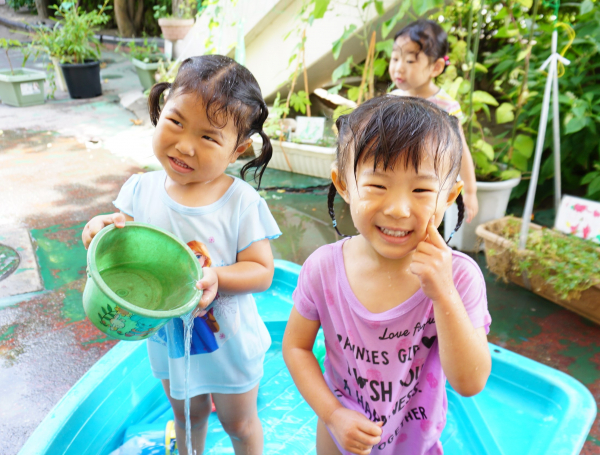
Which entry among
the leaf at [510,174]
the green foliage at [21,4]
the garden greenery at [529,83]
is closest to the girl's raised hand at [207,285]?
the garden greenery at [529,83]

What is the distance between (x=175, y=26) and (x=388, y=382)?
7.25 meters

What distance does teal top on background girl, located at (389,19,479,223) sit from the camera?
8.71ft

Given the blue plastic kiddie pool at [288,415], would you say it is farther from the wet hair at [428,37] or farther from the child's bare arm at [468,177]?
the wet hair at [428,37]

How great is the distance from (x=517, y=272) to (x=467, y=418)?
1.18 meters

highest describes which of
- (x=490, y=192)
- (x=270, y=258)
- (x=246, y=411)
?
(x=270, y=258)

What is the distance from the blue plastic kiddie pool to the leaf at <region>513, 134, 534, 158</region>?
1903 millimetres

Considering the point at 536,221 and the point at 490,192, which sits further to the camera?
the point at 536,221

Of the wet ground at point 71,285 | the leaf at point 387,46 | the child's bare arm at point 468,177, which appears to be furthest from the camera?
the leaf at point 387,46

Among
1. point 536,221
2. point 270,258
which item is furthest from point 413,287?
point 536,221

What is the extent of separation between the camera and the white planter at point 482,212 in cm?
327

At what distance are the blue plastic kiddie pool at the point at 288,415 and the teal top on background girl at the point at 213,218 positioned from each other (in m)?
0.50

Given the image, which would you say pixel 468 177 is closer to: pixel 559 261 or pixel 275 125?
pixel 559 261

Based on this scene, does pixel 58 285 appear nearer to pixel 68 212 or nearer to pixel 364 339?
pixel 68 212

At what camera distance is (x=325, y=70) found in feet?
17.1
